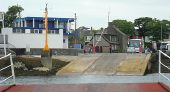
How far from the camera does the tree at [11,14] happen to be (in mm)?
118062

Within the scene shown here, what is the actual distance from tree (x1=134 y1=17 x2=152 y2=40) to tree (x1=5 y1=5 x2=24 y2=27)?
165 feet

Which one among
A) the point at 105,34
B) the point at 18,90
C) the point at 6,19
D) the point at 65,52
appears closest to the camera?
the point at 18,90

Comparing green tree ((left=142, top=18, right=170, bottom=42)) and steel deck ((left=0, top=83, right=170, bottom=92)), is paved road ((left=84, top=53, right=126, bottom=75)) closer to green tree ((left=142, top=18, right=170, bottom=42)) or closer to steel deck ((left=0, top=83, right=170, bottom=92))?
steel deck ((left=0, top=83, right=170, bottom=92))

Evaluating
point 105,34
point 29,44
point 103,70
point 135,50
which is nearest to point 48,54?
point 103,70

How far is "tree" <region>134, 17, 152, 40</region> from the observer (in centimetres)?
16150

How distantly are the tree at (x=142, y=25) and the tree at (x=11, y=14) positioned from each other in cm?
5040

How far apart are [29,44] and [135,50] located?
1594 cm

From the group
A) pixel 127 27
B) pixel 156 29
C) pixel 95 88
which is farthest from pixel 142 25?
pixel 95 88

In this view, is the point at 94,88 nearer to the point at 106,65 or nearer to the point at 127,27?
the point at 106,65

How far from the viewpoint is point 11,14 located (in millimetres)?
120625

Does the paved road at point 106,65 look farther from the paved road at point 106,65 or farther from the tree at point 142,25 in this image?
the tree at point 142,25

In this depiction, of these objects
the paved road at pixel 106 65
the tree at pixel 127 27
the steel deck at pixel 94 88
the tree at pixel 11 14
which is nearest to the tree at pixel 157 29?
the tree at pixel 127 27

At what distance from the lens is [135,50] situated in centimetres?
7612

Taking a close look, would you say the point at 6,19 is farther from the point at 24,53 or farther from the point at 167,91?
the point at 167,91
